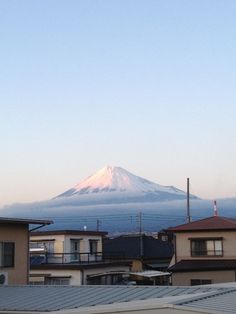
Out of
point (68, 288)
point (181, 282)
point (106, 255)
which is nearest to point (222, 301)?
point (68, 288)

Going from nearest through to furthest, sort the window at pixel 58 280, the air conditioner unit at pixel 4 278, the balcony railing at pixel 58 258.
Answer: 1. the air conditioner unit at pixel 4 278
2. the window at pixel 58 280
3. the balcony railing at pixel 58 258

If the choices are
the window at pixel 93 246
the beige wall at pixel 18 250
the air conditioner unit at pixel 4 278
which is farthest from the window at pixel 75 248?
the air conditioner unit at pixel 4 278

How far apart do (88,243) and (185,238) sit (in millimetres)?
6830

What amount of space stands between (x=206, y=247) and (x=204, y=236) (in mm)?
689

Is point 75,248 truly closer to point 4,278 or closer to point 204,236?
point 204,236

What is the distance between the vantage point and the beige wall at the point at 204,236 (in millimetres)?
33219

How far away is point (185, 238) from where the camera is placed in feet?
113

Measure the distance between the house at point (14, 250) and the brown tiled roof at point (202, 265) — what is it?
11026mm

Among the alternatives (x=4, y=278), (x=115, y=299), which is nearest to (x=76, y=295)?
(x=115, y=299)

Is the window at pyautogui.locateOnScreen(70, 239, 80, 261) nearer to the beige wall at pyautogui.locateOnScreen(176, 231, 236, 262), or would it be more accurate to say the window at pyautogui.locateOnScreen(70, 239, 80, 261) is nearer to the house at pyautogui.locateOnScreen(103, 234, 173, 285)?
the house at pyautogui.locateOnScreen(103, 234, 173, 285)

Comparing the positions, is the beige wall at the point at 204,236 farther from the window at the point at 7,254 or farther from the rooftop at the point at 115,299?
the rooftop at the point at 115,299

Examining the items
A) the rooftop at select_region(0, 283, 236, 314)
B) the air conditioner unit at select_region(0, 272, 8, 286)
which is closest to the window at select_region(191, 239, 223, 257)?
the air conditioner unit at select_region(0, 272, 8, 286)

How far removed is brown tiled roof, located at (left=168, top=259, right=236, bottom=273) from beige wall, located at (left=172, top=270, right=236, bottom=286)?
0.24 meters

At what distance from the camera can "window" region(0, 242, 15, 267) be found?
858 inches
